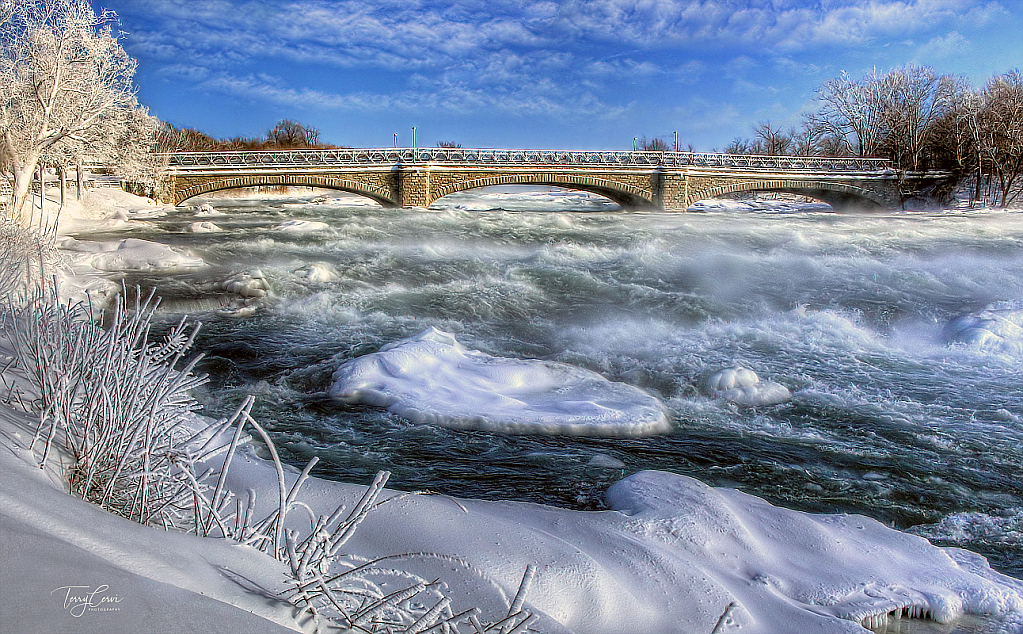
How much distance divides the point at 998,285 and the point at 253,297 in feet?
57.6

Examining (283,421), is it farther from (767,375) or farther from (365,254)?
(365,254)

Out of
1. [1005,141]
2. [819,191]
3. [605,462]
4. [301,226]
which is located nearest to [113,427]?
[605,462]

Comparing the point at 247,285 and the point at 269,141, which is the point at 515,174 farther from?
the point at 269,141

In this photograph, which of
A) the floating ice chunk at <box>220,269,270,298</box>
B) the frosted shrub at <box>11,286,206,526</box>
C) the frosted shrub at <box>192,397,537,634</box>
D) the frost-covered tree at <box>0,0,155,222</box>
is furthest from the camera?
the frost-covered tree at <box>0,0,155,222</box>

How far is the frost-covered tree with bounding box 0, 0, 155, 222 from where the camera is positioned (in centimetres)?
2450

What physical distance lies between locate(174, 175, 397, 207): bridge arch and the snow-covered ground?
33.8 metres

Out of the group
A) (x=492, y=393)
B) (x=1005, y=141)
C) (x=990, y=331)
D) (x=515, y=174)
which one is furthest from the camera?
(x=1005, y=141)

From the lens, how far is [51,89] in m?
25.8

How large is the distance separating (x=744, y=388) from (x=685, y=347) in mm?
2698

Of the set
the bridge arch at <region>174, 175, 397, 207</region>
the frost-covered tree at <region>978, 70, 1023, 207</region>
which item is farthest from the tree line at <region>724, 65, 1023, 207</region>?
the bridge arch at <region>174, 175, 397, 207</region>

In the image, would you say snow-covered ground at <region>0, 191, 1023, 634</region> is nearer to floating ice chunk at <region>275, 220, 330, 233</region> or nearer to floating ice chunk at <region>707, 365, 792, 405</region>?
floating ice chunk at <region>707, 365, 792, 405</region>

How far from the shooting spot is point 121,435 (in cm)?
336

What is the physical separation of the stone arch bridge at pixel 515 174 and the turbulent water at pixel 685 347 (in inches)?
546

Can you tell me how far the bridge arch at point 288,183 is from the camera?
38.2m
